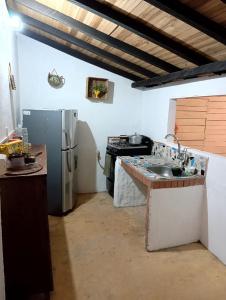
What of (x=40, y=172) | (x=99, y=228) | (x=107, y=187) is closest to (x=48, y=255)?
(x=40, y=172)

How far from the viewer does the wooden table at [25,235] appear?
5.01ft

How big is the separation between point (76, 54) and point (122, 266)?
3092 mm

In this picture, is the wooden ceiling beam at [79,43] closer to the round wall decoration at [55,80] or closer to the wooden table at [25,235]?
the round wall decoration at [55,80]

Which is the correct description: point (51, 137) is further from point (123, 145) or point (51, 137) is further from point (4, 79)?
point (123, 145)

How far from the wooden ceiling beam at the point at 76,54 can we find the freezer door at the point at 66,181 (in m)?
1.60

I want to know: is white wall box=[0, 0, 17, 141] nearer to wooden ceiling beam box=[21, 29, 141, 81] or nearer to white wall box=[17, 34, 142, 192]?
wooden ceiling beam box=[21, 29, 141, 81]

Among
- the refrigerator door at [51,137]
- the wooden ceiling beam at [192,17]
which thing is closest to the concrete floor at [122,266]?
the refrigerator door at [51,137]

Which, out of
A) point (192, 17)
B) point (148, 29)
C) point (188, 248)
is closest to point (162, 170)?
point (188, 248)

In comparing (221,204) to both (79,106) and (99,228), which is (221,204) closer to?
(99,228)

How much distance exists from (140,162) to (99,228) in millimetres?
1033

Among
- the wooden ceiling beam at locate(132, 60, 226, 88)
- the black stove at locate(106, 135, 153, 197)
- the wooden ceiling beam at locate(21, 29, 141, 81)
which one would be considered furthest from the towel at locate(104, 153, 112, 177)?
the wooden ceiling beam at locate(21, 29, 141, 81)

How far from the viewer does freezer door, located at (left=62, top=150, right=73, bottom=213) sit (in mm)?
3150

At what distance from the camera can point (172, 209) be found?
2498 mm

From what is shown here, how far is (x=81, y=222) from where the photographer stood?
3.08 meters
